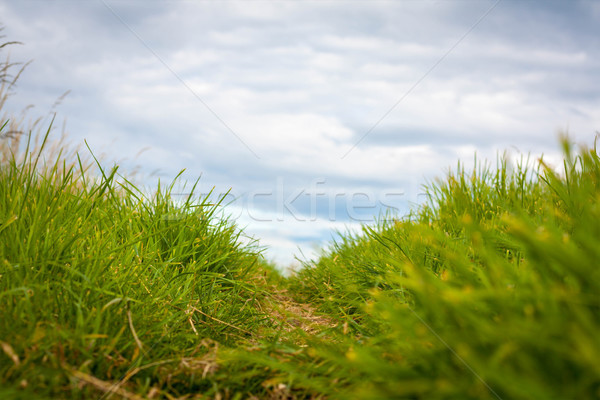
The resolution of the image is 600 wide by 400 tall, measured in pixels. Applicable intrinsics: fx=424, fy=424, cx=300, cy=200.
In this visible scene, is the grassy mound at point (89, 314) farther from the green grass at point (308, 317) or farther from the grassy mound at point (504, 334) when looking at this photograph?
the grassy mound at point (504, 334)

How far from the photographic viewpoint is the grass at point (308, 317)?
0.91 metres

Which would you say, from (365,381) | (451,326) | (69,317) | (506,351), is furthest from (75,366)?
(506,351)

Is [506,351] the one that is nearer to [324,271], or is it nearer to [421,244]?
[421,244]

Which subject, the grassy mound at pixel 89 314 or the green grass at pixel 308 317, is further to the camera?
the grassy mound at pixel 89 314

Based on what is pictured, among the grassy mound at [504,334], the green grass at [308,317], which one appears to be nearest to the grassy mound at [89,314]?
the green grass at [308,317]

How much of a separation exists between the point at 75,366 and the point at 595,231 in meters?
1.56

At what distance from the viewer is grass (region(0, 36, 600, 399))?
91cm

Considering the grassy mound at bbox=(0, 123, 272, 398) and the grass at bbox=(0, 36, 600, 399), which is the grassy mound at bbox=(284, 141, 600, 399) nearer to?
the grass at bbox=(0, 36, 600, 399)

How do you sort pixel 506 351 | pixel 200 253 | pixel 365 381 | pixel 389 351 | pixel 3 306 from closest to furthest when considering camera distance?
1. pixel 506 351
2. pixel 365 381
3. pixel 389 351
4. pixel 3 306
5. pixel 200 253

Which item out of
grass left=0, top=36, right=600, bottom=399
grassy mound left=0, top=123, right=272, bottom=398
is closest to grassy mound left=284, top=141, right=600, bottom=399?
grass left=0, top=36, right=600, bottom=399

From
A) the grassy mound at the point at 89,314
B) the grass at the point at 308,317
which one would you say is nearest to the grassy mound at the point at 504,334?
the grass at the point at 308,317

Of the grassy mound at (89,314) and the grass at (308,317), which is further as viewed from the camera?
the grassy mound at (89,314)

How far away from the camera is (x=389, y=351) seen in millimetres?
1401

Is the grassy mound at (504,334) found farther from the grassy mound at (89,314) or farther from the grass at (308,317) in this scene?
the grassy mound at (89,314)
